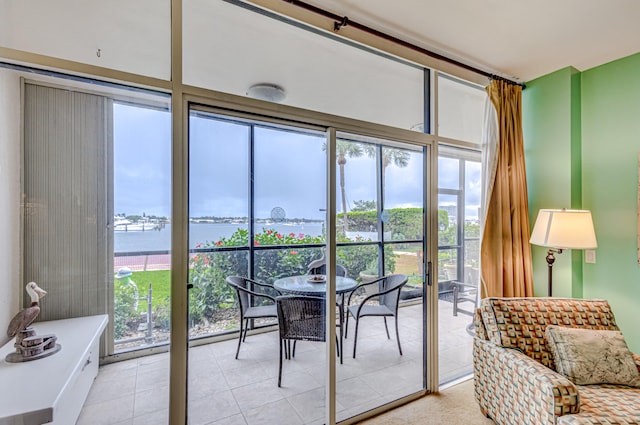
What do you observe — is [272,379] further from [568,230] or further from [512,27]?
[512,27]

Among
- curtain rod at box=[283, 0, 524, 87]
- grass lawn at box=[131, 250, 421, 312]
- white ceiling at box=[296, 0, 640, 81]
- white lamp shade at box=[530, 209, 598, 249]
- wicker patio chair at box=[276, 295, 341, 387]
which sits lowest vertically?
wicker patio chair at box=[276, 295, 341, 387]

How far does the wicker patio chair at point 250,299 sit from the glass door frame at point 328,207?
1.14 ft

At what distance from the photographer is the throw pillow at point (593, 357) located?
73.4 inches

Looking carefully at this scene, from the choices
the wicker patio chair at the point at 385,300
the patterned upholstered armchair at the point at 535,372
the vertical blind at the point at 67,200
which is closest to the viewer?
the vertical blind at the point at 67,200

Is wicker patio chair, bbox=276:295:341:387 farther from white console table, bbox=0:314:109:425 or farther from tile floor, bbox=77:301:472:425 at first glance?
white console table, bbox=0:314:109:425

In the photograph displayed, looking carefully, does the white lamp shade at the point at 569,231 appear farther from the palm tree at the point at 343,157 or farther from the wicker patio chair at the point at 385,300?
the palm tree at the point at 343,157

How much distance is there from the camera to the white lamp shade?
2.27 meters

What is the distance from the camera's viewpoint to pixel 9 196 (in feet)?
4.50

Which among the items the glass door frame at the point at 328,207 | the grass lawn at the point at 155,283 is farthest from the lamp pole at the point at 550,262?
the grass lawn at the point at 155,283

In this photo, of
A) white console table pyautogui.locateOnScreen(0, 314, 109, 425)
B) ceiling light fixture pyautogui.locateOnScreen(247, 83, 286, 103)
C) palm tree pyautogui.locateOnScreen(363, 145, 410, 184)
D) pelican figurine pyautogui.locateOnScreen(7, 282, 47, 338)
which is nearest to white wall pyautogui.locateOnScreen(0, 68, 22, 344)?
pelican figurine pyautogui.locateOnScreen(7, 282, 47, 338)

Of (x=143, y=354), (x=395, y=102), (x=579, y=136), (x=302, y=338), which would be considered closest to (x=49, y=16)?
(x=143, y=354)

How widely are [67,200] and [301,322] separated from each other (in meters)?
1.57

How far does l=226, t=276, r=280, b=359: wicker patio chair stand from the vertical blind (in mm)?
697

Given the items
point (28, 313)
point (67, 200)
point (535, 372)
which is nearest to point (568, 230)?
point (535, 372)
